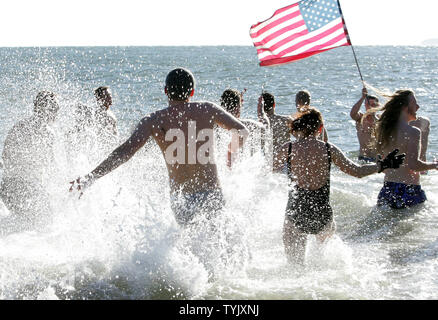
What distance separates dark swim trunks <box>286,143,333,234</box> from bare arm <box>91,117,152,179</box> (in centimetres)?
130

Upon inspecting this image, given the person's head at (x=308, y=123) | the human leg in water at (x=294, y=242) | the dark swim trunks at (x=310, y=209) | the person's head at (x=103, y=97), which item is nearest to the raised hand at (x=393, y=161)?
the dark swim trunks at (x=310, y=209)

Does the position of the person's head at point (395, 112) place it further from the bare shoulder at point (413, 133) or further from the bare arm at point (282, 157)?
the bare arm at point (282, 157)

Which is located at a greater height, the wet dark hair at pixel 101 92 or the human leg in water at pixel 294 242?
the wet dark hair at pixel 101 92

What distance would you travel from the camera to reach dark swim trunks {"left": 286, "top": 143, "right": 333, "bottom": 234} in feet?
15.2

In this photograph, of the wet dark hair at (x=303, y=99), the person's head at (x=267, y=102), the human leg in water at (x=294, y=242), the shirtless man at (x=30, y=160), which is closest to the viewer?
the human leg in water at (x=294, y=242)

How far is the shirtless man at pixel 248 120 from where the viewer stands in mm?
6871

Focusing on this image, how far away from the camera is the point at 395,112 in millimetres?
5699

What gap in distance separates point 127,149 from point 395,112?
9.73ft

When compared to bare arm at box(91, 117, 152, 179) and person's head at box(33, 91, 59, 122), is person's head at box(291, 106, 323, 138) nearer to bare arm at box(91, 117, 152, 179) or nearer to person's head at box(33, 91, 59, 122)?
bare arm at box(91, 117, 152, 179)

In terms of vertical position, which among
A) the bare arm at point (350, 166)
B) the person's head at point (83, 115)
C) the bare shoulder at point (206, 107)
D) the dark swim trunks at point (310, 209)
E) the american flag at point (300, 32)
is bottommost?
the dark swim trunks at point (310, 209)

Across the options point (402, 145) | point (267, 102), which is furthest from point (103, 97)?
point (402, 145)

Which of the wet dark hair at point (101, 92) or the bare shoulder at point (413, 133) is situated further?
the wet dark hair at point (101, 92)

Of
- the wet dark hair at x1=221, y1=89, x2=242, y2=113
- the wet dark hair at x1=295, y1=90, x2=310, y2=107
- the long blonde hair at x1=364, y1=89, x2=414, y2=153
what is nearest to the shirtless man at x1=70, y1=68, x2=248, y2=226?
the long blonde hair at x1=364, y1=89, x2=414, y2=153
